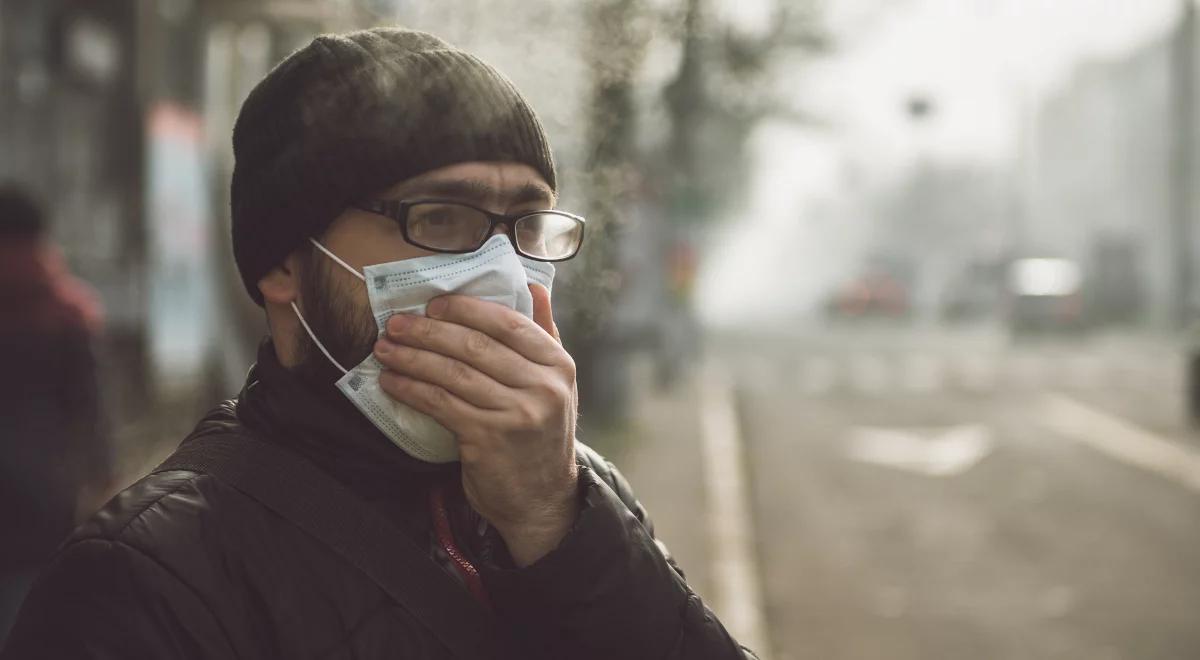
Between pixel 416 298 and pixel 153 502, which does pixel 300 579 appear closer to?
pixel 153 502

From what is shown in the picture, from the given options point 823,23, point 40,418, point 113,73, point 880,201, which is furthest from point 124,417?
point 880,201

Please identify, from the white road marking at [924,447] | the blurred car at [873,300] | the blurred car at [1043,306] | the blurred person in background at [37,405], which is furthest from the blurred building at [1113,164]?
the blurred person in background at [37,405]

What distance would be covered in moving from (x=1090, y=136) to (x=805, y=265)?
9019 centimetres

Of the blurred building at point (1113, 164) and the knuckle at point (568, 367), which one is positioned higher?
the knuckle at point (568, 367)

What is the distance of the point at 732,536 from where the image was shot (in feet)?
29.6

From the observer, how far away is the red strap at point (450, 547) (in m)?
1.73

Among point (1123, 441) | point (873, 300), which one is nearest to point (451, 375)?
point (1123, 441)

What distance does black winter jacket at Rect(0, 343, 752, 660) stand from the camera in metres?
1.50

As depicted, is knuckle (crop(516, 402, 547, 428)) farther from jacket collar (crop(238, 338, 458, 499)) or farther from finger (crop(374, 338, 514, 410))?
jacket collar (crop(238, 338, 458, 499))

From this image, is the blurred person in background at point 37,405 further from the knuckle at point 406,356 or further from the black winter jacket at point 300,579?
the knuckle at point 406,356

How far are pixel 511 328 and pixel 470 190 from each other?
26 centimetres

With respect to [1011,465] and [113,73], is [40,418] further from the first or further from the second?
[1011,465]

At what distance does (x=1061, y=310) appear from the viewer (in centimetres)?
3269

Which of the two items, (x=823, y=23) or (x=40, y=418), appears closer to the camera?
(x=40, y=418)
